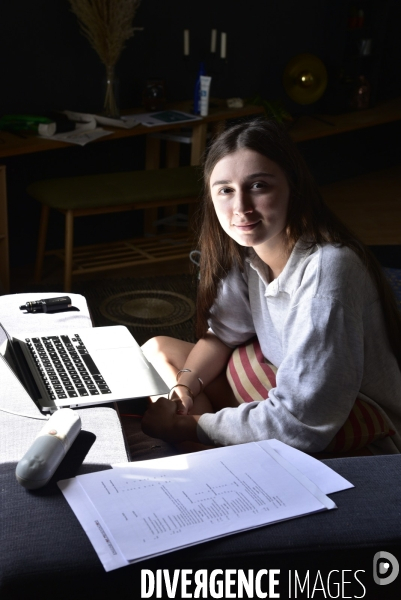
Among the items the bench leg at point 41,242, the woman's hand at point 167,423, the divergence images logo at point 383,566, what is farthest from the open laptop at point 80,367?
the bench leg at point 41,242

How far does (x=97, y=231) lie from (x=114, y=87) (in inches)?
34.4

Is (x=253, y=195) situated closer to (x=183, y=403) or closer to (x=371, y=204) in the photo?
(x=183, y=403)

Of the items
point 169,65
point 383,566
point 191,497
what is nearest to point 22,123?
point 169,65

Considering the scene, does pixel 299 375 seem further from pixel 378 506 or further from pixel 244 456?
pixel 378 506

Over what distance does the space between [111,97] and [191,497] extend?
10.6 feet

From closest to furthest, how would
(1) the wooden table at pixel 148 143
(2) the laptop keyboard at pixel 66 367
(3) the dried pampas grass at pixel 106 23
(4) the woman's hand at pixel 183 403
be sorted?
(2) the laptop keyboard at pixel 66 367
(4) the woman's hand at pixel 183 403
(1) the wooden table at pixel 148 143
(3) the dried pampas grass at pixel 106 23

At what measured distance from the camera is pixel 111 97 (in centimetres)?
394

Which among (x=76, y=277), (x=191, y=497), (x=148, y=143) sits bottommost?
(x=76, y=277)

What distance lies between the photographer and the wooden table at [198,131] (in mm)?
3395

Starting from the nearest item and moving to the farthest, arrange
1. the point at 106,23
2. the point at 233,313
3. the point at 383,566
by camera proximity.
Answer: the point at 383,566
the point at 233,313
the point at 106,23

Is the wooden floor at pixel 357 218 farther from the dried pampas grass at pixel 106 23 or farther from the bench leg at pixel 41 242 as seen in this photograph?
the dried pampas grass at pixel 106 23

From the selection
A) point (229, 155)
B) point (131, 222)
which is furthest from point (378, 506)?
point (131, 222)

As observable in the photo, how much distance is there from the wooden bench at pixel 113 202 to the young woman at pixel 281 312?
1.56m

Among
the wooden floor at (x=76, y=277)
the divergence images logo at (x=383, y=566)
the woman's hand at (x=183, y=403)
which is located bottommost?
the wooden floor at (x=76, y=277)
